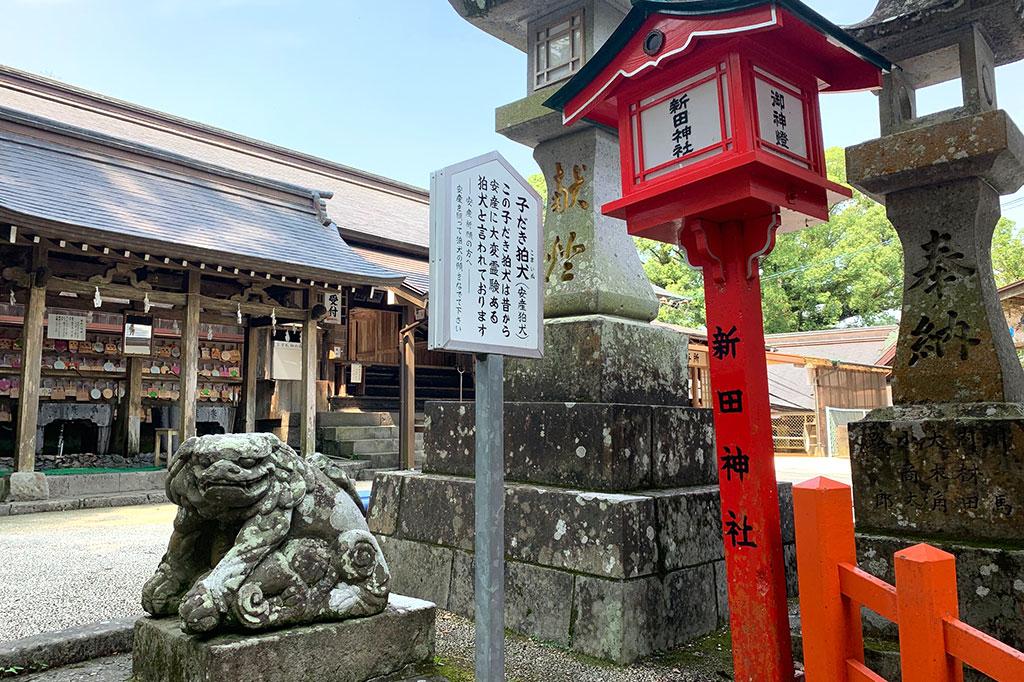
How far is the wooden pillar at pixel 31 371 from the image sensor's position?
8.73m

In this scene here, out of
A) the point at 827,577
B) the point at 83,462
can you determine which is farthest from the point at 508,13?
the point at 83,462

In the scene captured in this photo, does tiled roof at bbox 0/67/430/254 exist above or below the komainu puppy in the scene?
above

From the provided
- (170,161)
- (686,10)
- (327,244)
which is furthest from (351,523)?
(170,161)

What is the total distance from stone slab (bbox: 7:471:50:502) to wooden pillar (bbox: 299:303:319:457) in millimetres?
3684

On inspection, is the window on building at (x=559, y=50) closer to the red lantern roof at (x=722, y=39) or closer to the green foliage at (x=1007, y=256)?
the red lantern roof at (x=722, y=39)

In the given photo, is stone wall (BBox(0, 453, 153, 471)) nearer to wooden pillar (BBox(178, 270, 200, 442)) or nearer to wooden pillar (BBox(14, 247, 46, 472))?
wooden pillar (BBox(178, 270, 200, 442))

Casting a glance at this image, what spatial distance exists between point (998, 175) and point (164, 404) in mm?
14644

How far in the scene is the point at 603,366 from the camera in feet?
12.5

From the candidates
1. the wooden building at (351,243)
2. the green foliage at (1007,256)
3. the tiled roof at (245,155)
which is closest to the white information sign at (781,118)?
the wooden building at (351,243)

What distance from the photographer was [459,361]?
15.7 metres

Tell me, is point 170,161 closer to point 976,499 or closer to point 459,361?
point 459,361

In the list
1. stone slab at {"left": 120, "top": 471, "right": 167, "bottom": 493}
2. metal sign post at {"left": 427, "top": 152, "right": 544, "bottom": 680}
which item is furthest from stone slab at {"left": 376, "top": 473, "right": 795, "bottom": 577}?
stone slab at {"left": 120, "top": 471, "right": 167, "bottom": 493}

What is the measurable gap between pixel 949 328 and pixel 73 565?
6.37 metres

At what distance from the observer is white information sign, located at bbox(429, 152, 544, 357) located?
221 centimetres
